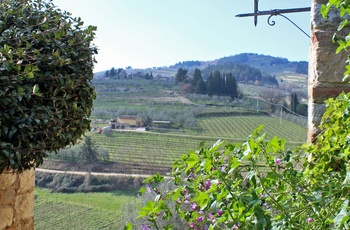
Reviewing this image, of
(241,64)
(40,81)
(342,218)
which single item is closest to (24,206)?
(40,81)

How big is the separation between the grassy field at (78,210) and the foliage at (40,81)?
306 centimetres

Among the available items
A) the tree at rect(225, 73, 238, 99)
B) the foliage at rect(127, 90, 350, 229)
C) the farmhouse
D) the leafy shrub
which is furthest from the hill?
the foliage at rect(127, 90, 350, 229)

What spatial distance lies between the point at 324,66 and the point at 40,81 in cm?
135

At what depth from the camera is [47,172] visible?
6566 millimetres

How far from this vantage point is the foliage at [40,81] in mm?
1600

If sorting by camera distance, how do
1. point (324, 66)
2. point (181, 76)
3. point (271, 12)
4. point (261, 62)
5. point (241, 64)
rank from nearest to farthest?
point (324, 66) → point (271, 12) → point (181, 76) → point (241, 64) → point (261, 62)

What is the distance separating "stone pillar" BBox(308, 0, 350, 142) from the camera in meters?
2.01

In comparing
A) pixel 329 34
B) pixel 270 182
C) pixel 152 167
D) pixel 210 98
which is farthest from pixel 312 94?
pixel 210 98

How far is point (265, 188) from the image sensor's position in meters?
1.21

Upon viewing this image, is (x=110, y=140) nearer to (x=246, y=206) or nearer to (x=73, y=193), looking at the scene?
(x=73, y=193)

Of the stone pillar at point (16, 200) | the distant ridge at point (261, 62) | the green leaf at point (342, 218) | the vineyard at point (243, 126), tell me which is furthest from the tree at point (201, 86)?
the green leaf at point (342, 218)

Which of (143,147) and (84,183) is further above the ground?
(143,147)

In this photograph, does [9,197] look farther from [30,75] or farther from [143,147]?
[143,147]

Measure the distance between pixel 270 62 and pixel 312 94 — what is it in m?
10.6
